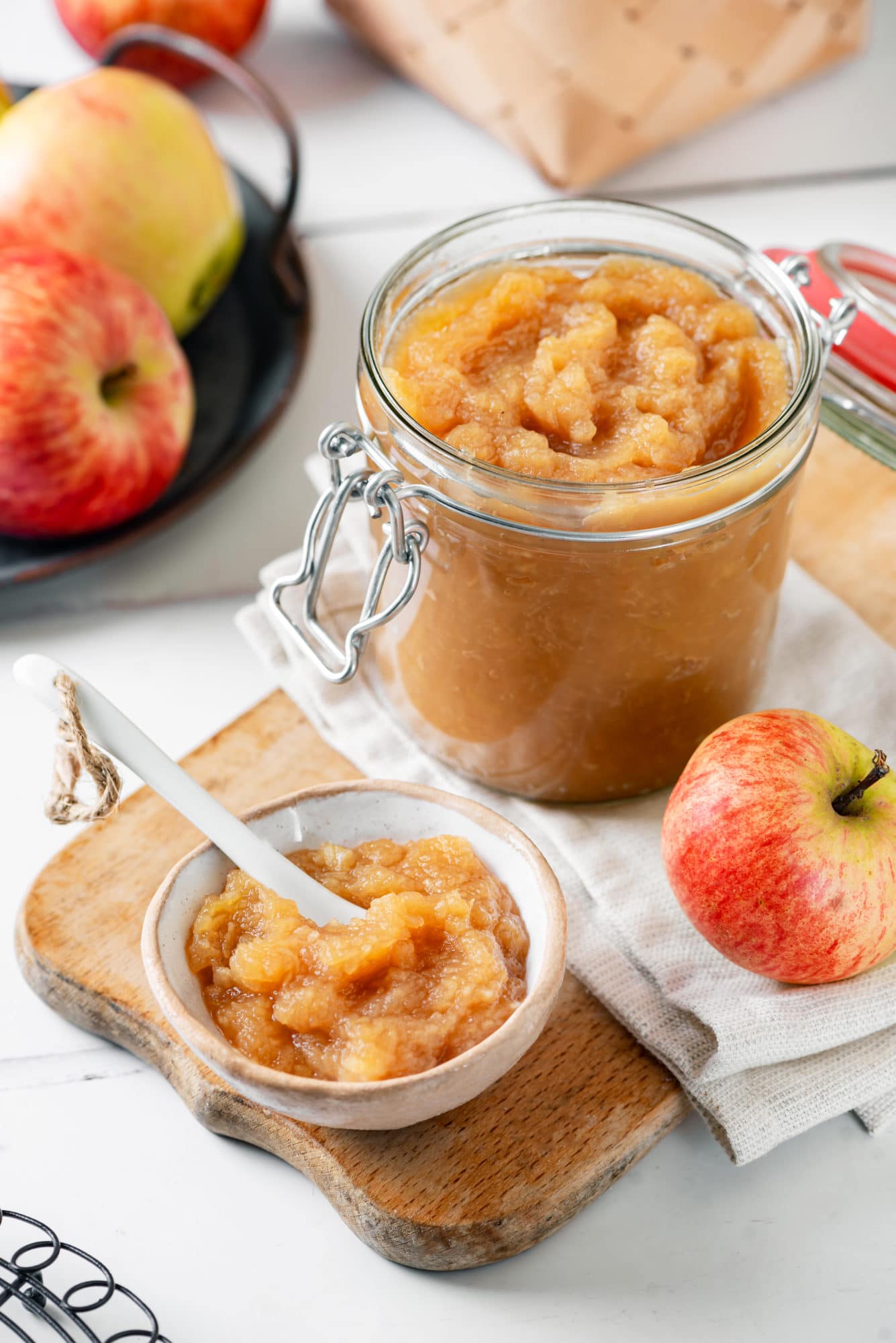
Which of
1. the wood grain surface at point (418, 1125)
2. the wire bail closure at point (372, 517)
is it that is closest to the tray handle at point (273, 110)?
the wire bail closure at point (372, 517)

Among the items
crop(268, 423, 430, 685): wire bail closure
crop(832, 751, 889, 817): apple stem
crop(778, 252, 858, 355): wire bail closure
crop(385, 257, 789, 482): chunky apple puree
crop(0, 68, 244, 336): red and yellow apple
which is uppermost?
crop(778, 252, 858, 355): wire bail closure

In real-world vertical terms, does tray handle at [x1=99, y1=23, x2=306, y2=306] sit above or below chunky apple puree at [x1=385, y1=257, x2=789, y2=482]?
below

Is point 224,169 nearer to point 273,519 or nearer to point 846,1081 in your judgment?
point 273,519

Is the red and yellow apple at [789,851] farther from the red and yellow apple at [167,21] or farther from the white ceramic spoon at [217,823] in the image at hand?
the red and yellow apple at [167,21]

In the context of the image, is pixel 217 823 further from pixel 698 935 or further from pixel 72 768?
pixel 698 935

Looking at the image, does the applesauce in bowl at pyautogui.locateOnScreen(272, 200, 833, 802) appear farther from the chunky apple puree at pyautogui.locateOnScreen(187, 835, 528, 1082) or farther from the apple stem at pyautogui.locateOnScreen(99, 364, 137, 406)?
the apple stem at pyautogui.locateOnScreen(99, 364, 137, 406)

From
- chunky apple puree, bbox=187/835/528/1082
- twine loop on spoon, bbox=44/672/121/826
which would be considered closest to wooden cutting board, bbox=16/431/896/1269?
chunky apple puree, bbox=187/835/528/1082
